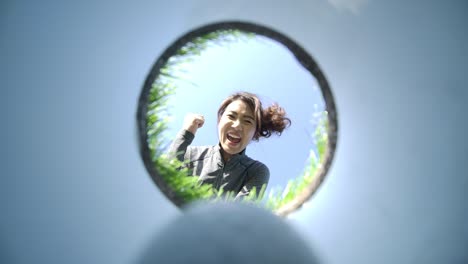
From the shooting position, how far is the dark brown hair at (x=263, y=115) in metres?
2.02

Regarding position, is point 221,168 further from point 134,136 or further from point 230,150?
point 134,136

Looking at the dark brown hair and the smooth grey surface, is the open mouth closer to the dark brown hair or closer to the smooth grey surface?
the dark brown hair

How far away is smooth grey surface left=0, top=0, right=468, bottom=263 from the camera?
0.99 m

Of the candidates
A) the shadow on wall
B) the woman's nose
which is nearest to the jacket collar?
the woman's nose

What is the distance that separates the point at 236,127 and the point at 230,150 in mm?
118

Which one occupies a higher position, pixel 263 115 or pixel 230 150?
pixel 263 115

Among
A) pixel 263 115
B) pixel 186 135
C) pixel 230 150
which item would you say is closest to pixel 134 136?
pixel 186 135

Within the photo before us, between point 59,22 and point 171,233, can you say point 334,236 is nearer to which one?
point 171,233

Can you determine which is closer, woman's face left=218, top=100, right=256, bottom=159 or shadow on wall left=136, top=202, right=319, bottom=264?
shadow on wall left=136, top=202, right=319, bottom=264

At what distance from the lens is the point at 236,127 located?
6.15 feet

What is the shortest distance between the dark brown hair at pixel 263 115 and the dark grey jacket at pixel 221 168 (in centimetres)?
26

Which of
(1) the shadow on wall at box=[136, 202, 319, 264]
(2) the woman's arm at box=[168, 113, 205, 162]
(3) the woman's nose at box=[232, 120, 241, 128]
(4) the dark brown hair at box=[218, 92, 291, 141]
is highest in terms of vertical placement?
(4) the dark brown hair at box=[218, 92, 291, 141]

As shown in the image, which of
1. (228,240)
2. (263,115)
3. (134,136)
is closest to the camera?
(228,240)

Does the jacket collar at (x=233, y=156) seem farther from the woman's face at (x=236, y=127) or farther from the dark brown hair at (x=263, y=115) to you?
the dark brown hair at (x=263, y=115)
